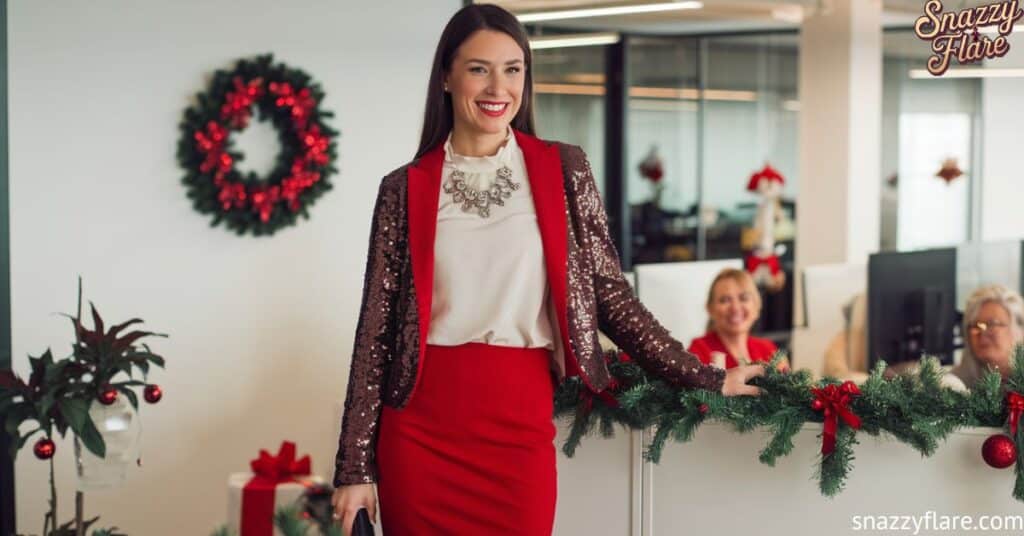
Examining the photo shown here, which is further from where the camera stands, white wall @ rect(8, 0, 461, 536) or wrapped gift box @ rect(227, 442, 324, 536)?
white wall @ rect(8, 0, 461, 536)

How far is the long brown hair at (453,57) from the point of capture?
7.60ft

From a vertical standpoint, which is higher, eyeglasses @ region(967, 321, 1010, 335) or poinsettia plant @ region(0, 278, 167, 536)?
eyeglasses @ region(967, 321, 1010, 335)

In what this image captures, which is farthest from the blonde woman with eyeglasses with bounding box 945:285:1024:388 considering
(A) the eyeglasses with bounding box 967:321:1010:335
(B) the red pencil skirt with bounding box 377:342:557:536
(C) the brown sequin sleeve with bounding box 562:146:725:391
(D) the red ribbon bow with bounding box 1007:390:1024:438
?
(B) the red pencil skirt with bounding box 377:342:557:536

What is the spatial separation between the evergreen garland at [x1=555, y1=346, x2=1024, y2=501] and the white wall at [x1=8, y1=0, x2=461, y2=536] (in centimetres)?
186

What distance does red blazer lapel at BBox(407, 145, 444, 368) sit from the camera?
7.39ft

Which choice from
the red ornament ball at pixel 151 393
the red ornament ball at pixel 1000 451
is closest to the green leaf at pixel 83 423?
the red ornament ball at pixel 151 393

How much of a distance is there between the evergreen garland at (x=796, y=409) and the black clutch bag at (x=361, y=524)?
1.73ft

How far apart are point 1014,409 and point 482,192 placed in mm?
1054

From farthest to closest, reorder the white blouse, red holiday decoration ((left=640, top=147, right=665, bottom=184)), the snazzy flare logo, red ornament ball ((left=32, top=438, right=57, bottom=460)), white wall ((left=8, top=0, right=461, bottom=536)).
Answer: red holiday decoration ((left=640, top=147, right=665, bottom=184)) < white wall ((left=8, top=0, right=461, bottom=536)) < red ornament ball ((left=32, top=438, right=57, bottom=460)) < the snazzy flare logo < the white blouse

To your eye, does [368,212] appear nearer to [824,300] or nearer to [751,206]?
[824,300]

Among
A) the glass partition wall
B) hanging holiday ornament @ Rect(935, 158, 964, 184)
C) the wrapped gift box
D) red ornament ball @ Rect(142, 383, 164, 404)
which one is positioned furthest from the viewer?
the glass partition wall

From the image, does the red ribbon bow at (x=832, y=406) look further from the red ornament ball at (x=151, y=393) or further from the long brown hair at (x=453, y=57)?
the red ornament ball at (x=151, y=393)

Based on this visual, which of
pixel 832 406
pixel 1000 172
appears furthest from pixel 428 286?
pixel 1000 172

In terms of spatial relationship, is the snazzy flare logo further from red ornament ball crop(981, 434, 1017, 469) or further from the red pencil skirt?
the red pencil skirt
